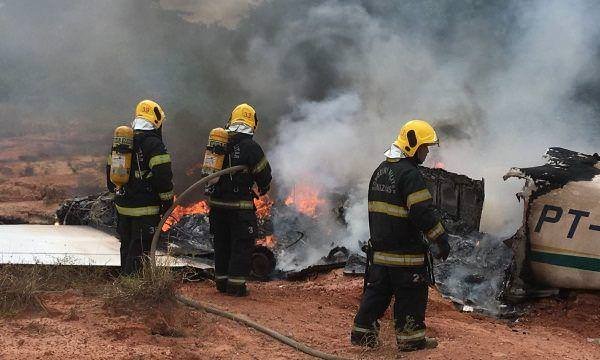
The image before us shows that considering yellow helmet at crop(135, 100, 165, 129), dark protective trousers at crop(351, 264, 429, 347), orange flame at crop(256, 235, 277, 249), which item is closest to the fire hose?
dark protective trousers at crop(351, 264, 429, 347)

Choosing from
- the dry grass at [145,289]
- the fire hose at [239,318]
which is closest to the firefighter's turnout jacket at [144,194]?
the fire hose at [239,318]

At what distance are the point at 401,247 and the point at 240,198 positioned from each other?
2100mm

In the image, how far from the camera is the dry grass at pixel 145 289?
16.6 ft

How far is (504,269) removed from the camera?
682 centimetres

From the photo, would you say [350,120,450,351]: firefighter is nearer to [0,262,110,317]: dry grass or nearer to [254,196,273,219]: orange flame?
[0,262,110,317]: dry grass

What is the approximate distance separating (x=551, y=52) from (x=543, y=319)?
28.9ft

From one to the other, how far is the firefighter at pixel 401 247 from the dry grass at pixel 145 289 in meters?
1.53

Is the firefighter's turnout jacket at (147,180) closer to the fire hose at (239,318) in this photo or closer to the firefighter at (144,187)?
the firefighter at (144,187)

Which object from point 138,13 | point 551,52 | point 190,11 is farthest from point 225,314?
point 138,13

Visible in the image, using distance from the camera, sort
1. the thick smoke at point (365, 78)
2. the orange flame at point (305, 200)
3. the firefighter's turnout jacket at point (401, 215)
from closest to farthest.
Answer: the firefighter's turnout jacket at point (401, 215), the orange flame at point (305, 200), the thick smoke at point (365, 78)

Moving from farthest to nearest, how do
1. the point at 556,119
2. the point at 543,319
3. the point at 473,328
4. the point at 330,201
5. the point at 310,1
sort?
1. the point at 310,1
2. the point at 556,119
3. the point at 330,201
4. the point at 543,319
5. the point at 473,328

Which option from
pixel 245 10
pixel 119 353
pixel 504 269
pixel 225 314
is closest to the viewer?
pixel 119 353

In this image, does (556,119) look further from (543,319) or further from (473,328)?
(473,328)

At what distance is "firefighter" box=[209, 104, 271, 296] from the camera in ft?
20.9
